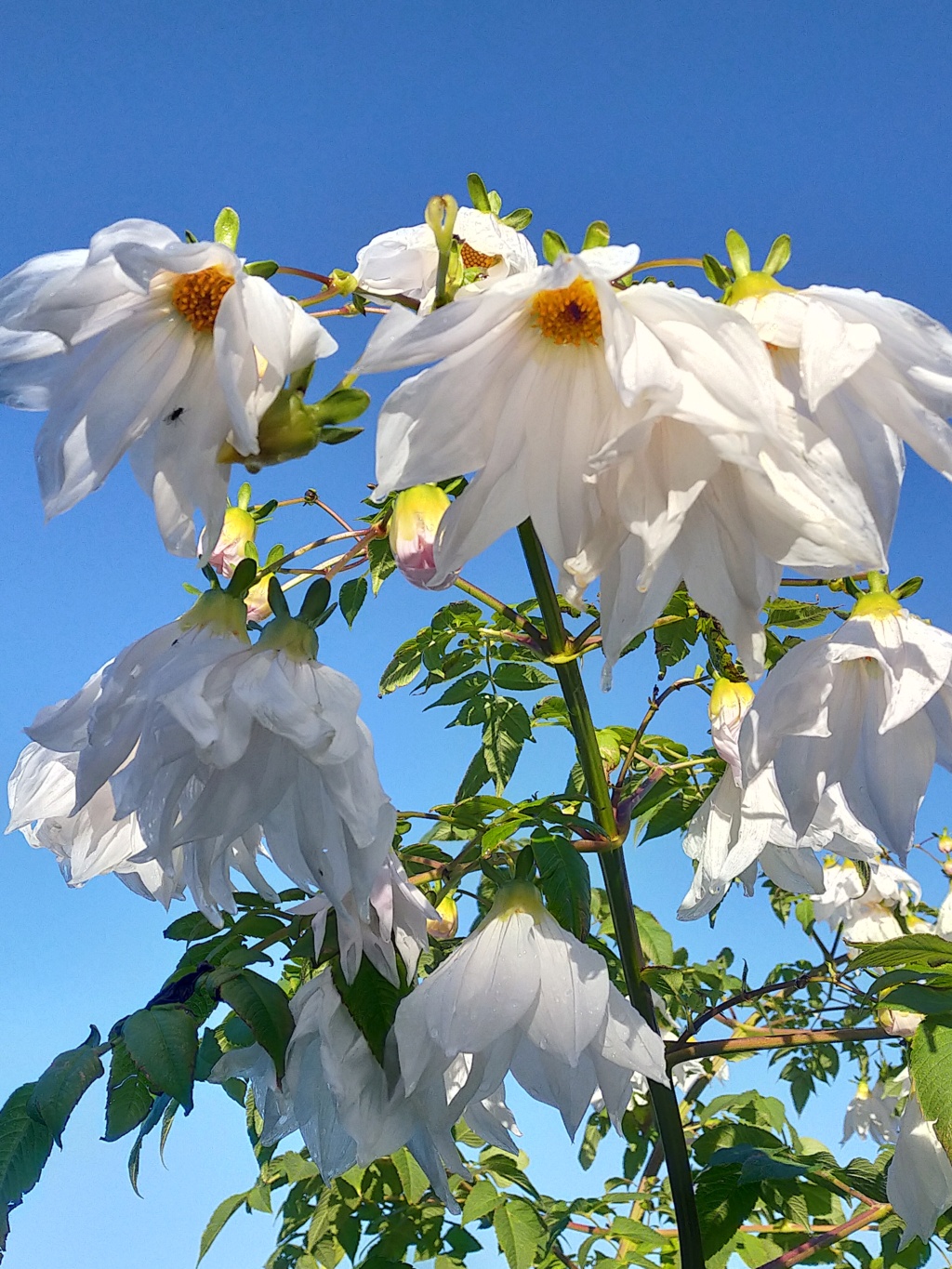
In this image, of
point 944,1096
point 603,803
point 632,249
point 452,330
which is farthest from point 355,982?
point 632,249

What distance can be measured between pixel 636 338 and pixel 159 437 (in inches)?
19.3

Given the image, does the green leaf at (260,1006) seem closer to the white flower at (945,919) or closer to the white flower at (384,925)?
the white flower at (384,925)

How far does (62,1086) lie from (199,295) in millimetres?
870

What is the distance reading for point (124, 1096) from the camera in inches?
47.5

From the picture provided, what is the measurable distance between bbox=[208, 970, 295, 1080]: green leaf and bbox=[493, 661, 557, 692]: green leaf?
0.93 meters

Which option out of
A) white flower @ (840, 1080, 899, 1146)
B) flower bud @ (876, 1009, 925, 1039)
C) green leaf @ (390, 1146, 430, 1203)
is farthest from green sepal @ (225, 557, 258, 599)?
white flower @ (840, 1080, 899, 1146)

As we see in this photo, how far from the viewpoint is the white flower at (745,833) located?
1.69 meters

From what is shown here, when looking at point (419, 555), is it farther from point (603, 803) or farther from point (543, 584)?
point (603, 803)

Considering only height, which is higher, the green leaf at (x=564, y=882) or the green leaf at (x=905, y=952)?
the green leaf at (x=564, y=882)

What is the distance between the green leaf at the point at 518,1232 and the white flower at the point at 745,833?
623 mm

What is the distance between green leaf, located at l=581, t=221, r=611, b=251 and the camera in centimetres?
106

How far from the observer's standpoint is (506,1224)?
1966mm

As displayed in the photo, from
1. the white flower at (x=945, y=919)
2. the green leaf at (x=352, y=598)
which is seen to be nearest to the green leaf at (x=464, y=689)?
the green leaf at (x=352, y=598)

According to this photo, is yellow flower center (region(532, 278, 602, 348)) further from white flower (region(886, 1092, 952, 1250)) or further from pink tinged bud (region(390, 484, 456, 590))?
white flower (region(886, 1092, 952, 1250))
